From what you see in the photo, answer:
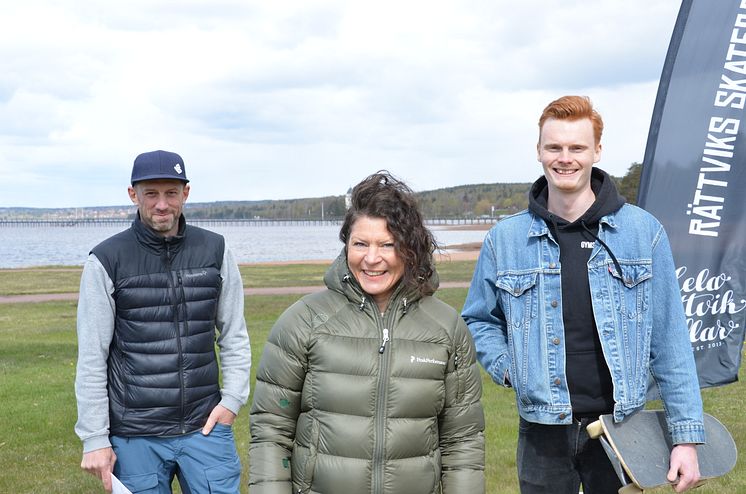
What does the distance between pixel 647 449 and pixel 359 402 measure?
3.70 feet

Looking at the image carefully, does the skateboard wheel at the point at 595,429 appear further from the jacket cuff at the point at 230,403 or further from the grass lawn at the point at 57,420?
the grass lawn at the point at 57,420

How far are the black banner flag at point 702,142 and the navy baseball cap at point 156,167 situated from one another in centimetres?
337

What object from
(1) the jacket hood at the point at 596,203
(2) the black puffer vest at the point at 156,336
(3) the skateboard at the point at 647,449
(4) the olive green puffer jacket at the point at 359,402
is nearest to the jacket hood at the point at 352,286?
(4) the olive green puffer jacket at the point at 359,402

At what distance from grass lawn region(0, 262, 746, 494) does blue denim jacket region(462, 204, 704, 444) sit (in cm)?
313

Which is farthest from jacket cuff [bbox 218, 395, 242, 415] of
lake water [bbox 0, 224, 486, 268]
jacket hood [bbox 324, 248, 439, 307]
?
lake water [bbox 0, 224, 486, 268]

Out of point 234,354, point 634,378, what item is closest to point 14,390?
point 234,354

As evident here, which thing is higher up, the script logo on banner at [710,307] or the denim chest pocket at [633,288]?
the denim chest pocket at [633,288]

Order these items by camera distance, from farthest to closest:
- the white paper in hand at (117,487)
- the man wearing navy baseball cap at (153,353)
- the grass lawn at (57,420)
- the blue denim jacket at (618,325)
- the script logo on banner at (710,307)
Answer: the grass lawn at (57,420), the script logo on banner at (710,307), the man wearing navy baseball cap at (153,353), the white paper in hand at (117,487), the blue denim jacket at (618,325)

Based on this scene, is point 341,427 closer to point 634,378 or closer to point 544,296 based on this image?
point 544,296

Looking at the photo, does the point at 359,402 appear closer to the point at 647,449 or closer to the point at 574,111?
the point at 647,449

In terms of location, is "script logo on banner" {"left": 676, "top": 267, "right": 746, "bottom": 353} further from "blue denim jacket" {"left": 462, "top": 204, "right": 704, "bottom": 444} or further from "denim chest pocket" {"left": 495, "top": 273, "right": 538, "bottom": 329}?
"denim chest pocket" {"left": 495, "top": 273, "right": 538, "bottom": 329}

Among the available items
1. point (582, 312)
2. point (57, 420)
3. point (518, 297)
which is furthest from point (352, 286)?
point (57, 420)

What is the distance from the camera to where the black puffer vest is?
348cm

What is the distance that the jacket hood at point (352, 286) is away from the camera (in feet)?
8.79
